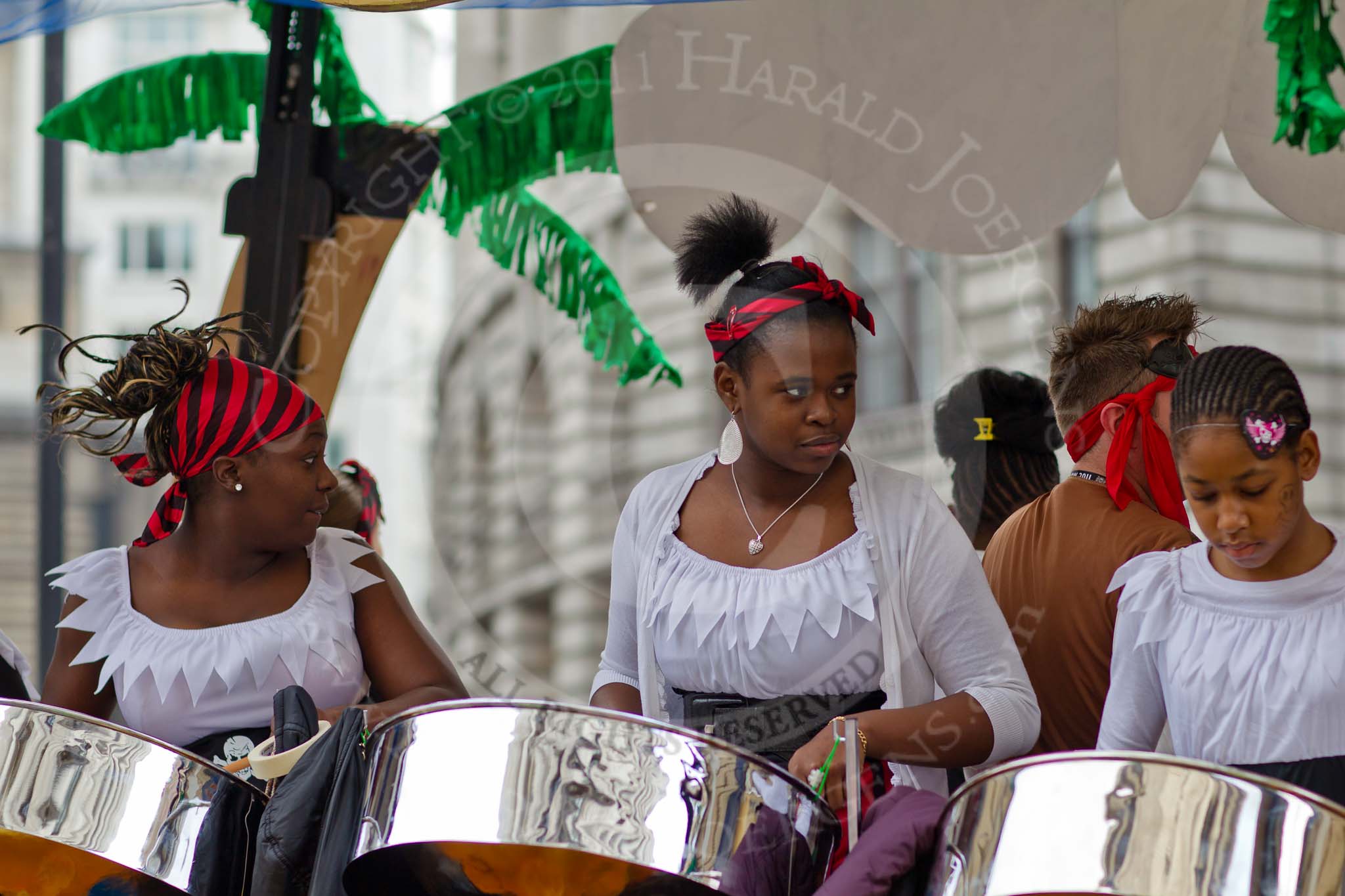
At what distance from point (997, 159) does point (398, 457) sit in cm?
118

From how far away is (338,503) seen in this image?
2621 mm

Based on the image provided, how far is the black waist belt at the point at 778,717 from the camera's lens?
170 cm

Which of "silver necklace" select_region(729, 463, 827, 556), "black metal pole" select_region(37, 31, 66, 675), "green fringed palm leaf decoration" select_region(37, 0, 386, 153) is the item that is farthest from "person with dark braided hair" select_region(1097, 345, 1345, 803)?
"black metal pole" select_region(37, 31, 66, 675)

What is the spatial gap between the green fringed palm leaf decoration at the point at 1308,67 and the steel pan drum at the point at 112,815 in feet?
4.58

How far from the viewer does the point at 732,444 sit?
183 centimetres

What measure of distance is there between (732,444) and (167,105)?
1605 millimetres

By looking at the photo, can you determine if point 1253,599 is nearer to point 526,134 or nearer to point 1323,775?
point 1323,775

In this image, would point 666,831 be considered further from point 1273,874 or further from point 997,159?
point 997,159

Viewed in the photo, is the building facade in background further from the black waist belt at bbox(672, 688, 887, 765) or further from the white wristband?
the white wristband

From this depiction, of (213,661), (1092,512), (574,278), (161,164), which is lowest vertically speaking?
(213,661)

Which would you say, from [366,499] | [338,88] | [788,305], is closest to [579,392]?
[366,499]

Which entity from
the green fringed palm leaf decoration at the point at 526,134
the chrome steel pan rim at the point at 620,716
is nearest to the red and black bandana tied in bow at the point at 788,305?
the chrome steel pan rim at the point at 620,716

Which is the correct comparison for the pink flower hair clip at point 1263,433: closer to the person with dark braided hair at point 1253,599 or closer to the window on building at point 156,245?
the person with dark braided hair at point 1253,599

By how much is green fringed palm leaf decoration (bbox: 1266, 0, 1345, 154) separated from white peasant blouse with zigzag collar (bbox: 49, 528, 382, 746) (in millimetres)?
1263
